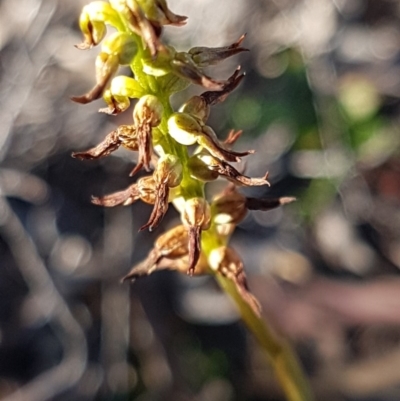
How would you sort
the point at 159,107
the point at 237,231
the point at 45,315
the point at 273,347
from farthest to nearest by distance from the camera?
the point at 237,231
the point at 45,315
the point at 273,347
the point at 159,107

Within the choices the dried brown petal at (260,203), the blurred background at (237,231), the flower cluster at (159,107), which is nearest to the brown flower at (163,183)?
the flower cluster at (159,107)

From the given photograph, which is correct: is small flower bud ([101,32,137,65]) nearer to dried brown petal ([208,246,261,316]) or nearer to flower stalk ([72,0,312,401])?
flower stalk ([72,0,312,401])

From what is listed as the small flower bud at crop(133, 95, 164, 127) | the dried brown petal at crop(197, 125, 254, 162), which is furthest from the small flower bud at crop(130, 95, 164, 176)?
the dried brown petal at crop(197, 125, 254, 162)

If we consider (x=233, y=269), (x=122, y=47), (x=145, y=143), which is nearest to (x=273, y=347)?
(x=233, y=269)

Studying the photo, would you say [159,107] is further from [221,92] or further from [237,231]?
[237,231]

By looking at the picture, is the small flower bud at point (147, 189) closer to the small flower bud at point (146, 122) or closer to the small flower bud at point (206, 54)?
the small flower bud at point (146, 122)

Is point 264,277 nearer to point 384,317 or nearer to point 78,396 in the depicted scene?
point 384,317
